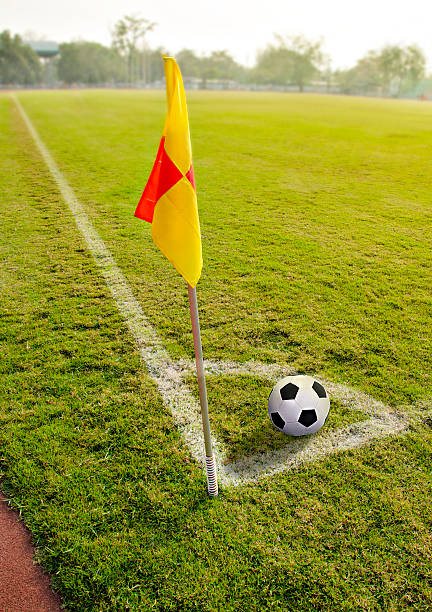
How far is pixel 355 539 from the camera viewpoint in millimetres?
2176

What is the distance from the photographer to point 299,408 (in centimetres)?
275

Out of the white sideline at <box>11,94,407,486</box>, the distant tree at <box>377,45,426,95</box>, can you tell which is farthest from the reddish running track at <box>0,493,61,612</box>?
the distant tree at <box>377,45,426,95</box>

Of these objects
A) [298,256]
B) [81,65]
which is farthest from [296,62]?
[298,256]

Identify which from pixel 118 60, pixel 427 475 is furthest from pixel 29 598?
pixel 118 60

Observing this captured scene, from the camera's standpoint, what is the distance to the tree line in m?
71.7

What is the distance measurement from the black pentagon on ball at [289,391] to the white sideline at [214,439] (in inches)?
11.0

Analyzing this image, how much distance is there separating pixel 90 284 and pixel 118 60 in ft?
383

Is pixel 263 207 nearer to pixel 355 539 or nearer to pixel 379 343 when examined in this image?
pixel 379 343

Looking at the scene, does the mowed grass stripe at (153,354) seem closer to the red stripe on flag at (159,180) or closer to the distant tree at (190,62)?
the red stripe on flag at (159,180)

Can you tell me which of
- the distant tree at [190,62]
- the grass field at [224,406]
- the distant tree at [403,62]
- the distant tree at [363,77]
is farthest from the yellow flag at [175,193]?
the distant tree at [190,62]

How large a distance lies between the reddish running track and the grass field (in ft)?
0.20

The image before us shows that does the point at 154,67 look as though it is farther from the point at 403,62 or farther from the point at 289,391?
the point at 289,391

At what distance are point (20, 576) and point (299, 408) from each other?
171 centimetres

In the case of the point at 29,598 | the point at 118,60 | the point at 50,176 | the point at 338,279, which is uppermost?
the point at 118,60
